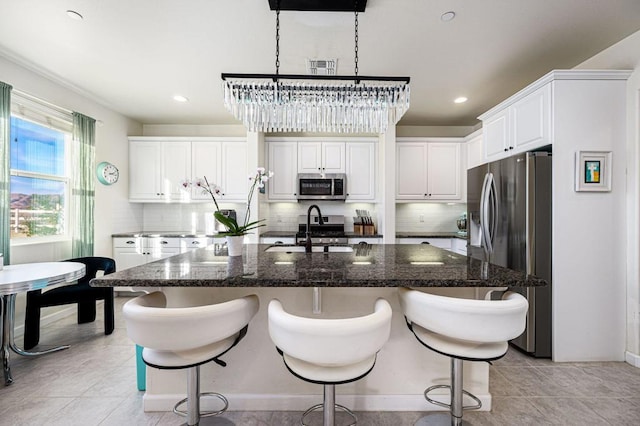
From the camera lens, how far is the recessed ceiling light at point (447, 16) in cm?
212

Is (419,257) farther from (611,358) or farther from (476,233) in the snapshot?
(611,358)

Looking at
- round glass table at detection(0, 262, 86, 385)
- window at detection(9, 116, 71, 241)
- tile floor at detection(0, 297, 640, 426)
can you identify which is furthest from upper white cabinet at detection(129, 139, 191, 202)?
tile floor at detection(0, 297, 640, 426)

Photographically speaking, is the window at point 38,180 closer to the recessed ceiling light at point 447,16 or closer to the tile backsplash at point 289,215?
the tile backsplash at point 289,215

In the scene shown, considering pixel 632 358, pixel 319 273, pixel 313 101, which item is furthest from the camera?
pixel 632 358

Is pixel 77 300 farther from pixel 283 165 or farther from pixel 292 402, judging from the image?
pixel 283 165

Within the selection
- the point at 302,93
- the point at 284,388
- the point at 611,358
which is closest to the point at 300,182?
the point at 302,93

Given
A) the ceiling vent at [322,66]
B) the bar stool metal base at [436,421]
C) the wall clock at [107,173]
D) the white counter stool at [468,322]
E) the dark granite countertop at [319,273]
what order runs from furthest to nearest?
the wall clock at [107,173] < the ceiling vent at [322,66] < the bar stool metal base at [436,421] < the dark granite countertop at [319,273] < the white counter stool at [468,322]

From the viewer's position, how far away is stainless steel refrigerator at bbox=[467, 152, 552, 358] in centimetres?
245

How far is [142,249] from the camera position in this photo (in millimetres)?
4133

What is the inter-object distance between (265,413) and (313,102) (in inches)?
82.1

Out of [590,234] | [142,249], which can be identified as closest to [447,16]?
[590,234]

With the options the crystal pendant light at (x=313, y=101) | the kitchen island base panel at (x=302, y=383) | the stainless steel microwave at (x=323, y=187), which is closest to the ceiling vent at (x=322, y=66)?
the crystal pendant light at (x=313, y=101)

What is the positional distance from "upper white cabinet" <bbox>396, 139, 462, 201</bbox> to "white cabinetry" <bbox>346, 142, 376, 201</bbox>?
400mm

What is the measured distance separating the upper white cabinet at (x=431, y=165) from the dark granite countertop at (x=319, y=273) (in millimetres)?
2576
